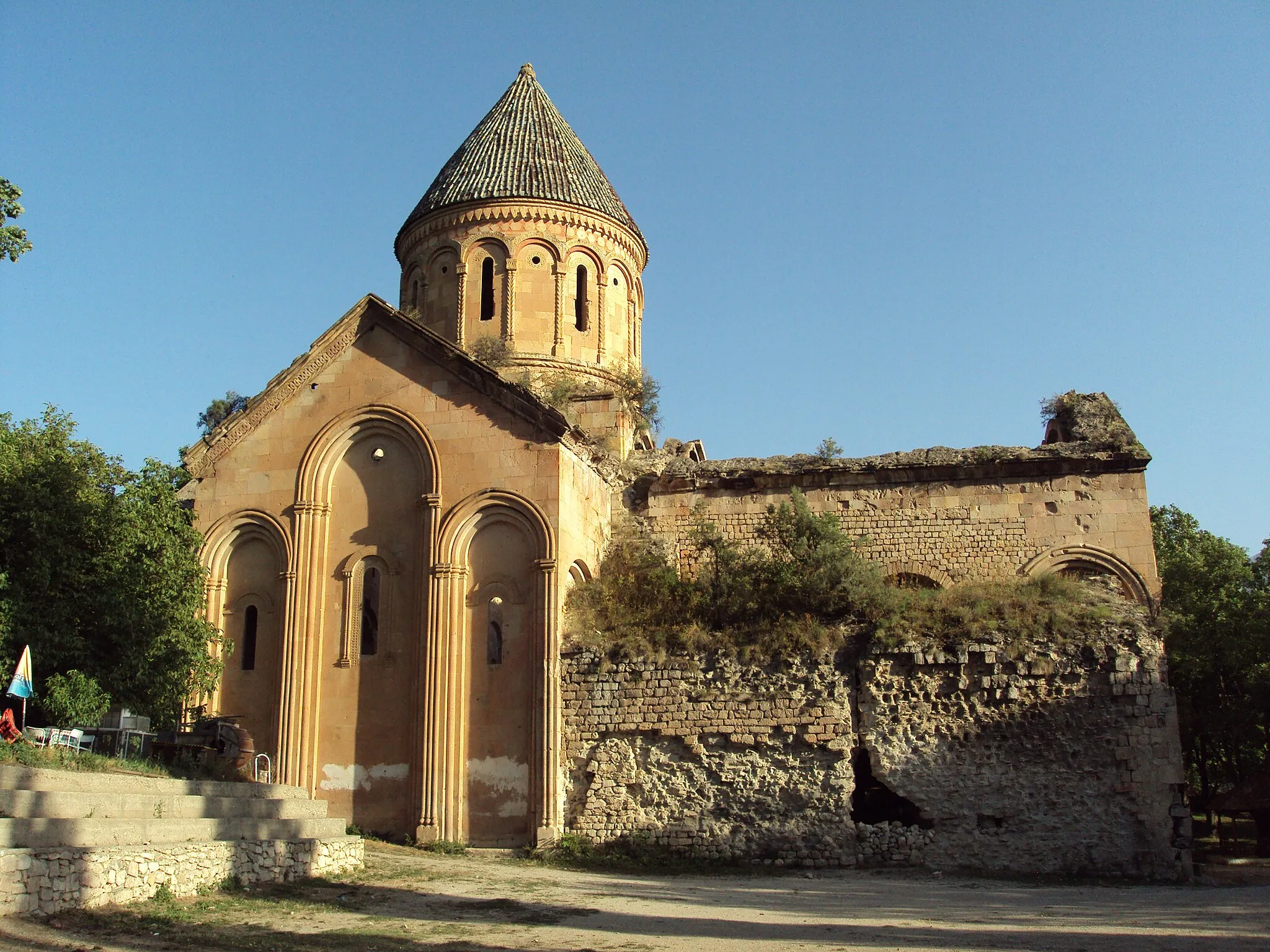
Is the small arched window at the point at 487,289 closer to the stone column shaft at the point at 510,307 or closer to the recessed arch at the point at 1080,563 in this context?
the stone column shaft at the point at 510,307

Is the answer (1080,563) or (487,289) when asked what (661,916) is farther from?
(487,289)

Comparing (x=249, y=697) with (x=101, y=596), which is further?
(x=249, y=697)

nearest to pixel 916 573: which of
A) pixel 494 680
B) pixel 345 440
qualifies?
pixel 494 680

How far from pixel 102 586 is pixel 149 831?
5.96 metres

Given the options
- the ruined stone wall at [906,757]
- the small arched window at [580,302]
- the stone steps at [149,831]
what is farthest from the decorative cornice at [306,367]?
the stone steps at [149,831]

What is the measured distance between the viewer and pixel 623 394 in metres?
21.1

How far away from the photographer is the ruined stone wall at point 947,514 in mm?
17453

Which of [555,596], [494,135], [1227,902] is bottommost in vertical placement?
[1227,902]

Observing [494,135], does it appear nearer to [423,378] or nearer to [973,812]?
[423,378]

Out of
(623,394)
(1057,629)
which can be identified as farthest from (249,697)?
(1057,629)

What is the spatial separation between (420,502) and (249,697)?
3719 mm

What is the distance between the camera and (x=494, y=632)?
1605 centimetres

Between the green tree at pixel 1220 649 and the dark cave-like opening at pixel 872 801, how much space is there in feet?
35.7

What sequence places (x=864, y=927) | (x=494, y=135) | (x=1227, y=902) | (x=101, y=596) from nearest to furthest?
(x=864, y=927) < (x=1227, y=902) < (x=101, y=596) < (x=494, y=135)
